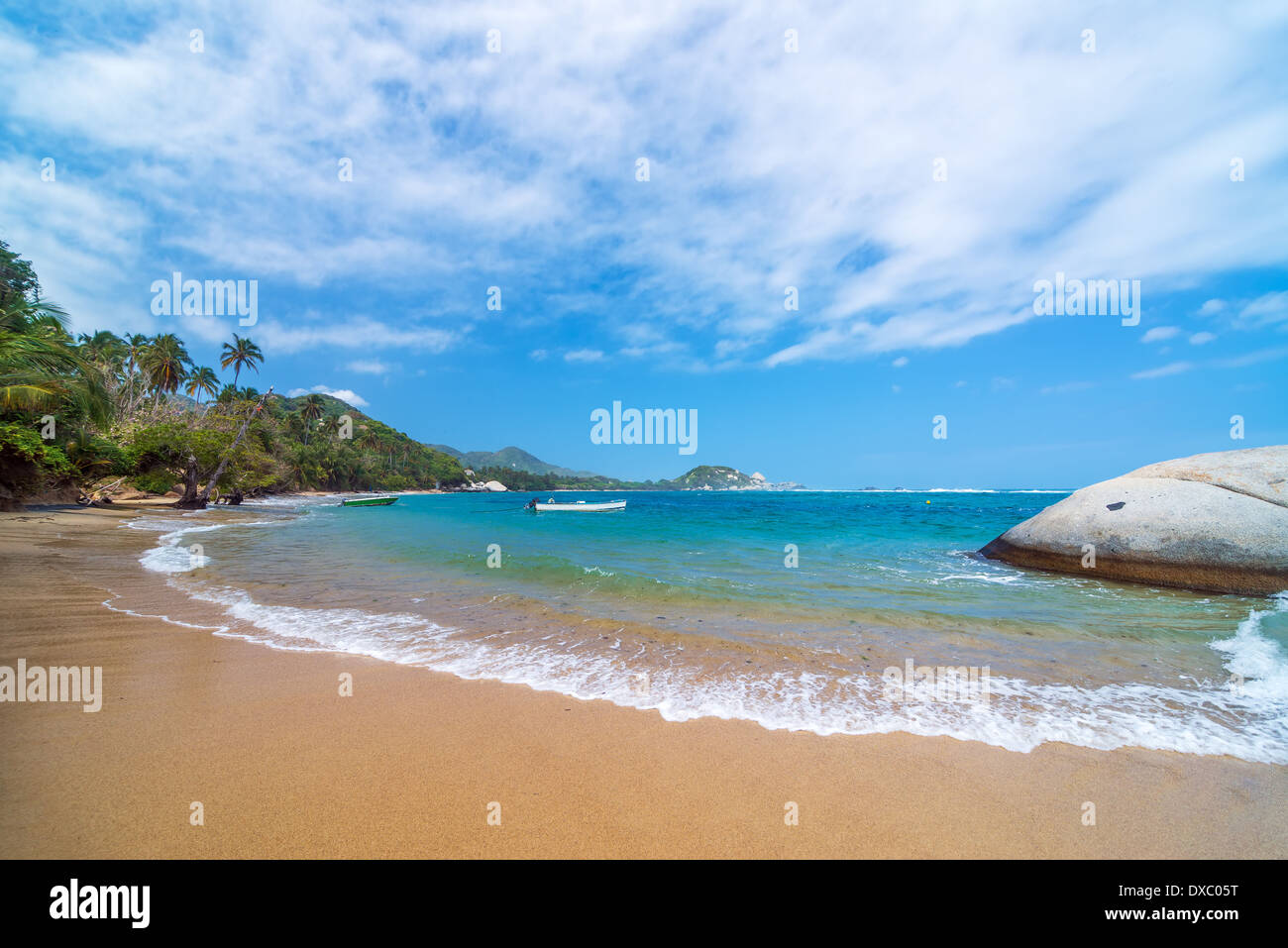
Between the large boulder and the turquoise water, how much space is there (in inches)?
31.4

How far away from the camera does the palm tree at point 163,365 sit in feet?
192

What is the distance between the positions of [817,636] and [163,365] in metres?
79.9

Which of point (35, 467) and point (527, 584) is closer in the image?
point (527, 584)

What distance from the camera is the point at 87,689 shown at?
471 cm

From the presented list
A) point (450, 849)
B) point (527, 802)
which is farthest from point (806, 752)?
point (450, 849)

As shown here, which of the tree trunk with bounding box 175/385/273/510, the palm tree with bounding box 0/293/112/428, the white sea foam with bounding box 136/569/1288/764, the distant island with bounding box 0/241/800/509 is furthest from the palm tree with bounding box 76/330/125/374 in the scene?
the white sea foam with bounding box 136/569/1288/764

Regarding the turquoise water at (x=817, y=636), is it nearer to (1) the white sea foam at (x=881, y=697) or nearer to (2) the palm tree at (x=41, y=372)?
(1) the white sea foam at (x=881, y=697)

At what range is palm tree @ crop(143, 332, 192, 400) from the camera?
192 ft

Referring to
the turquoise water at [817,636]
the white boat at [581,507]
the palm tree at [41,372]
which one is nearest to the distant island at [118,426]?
the palm tree at [41,372]

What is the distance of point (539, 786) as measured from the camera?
3299mm

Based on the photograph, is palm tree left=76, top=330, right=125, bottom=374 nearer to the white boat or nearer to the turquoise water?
the white boat

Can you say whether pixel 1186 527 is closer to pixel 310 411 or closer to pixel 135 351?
pixel 135 351
